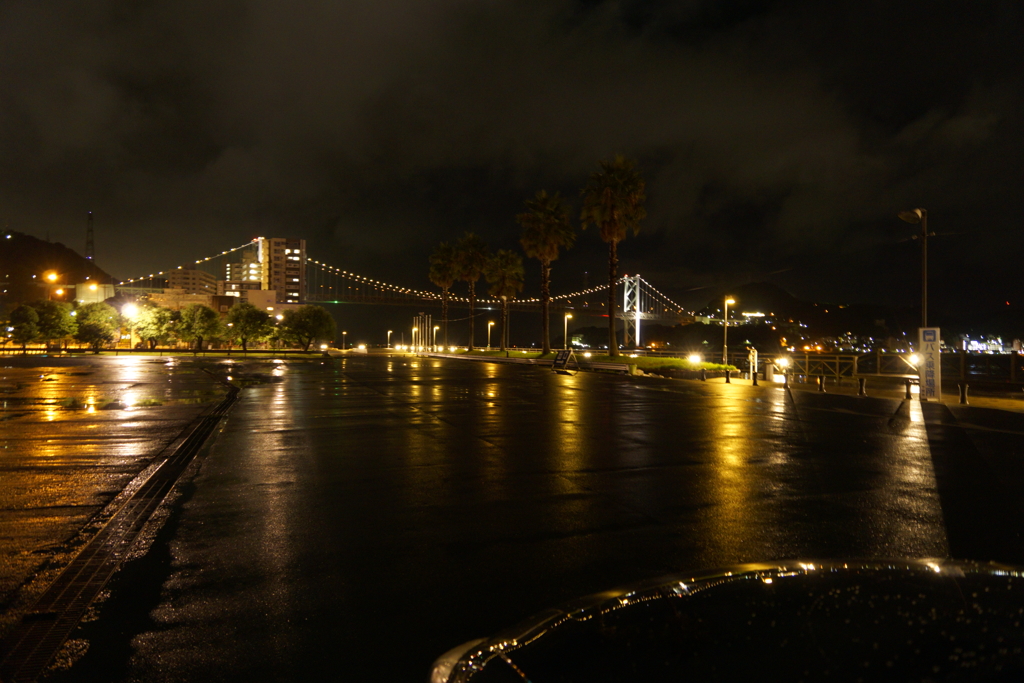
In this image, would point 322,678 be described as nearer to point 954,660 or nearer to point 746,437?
point 954,660

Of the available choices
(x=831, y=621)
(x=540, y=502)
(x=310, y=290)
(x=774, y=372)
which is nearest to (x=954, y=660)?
(x=831, y=621)

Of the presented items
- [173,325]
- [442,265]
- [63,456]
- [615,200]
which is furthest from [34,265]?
[63,456]

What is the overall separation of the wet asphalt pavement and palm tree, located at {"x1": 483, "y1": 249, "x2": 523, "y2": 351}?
5876 cm

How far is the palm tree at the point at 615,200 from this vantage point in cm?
4334

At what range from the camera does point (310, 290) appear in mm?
162750

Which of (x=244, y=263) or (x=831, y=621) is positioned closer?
(x=831, y=621)

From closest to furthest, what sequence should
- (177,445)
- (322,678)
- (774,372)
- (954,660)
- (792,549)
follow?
(954,660)
(322,678)
(792,549)
(177,445)
(774,372)

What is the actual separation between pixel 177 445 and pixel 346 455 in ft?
10.1

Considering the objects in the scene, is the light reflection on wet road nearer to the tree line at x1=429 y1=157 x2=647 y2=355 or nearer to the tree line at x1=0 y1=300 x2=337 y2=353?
the tree line at x1=429 y1=157 x2=647 y2=355

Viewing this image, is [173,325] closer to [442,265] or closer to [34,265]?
[442,265]

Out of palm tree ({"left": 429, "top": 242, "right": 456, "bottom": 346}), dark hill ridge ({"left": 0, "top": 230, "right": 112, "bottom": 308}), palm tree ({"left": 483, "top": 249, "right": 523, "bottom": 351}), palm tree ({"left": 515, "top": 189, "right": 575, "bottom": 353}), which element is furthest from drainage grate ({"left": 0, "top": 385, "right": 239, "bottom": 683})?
dark hill ridge ({"left": 0, "top": 230, "right": 112, "bottom": 308})

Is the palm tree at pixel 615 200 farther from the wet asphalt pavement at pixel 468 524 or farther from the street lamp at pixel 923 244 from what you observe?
the wet asphalt pavement at pixel 468 524

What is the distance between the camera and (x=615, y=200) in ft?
142

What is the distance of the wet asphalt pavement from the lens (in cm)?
382
